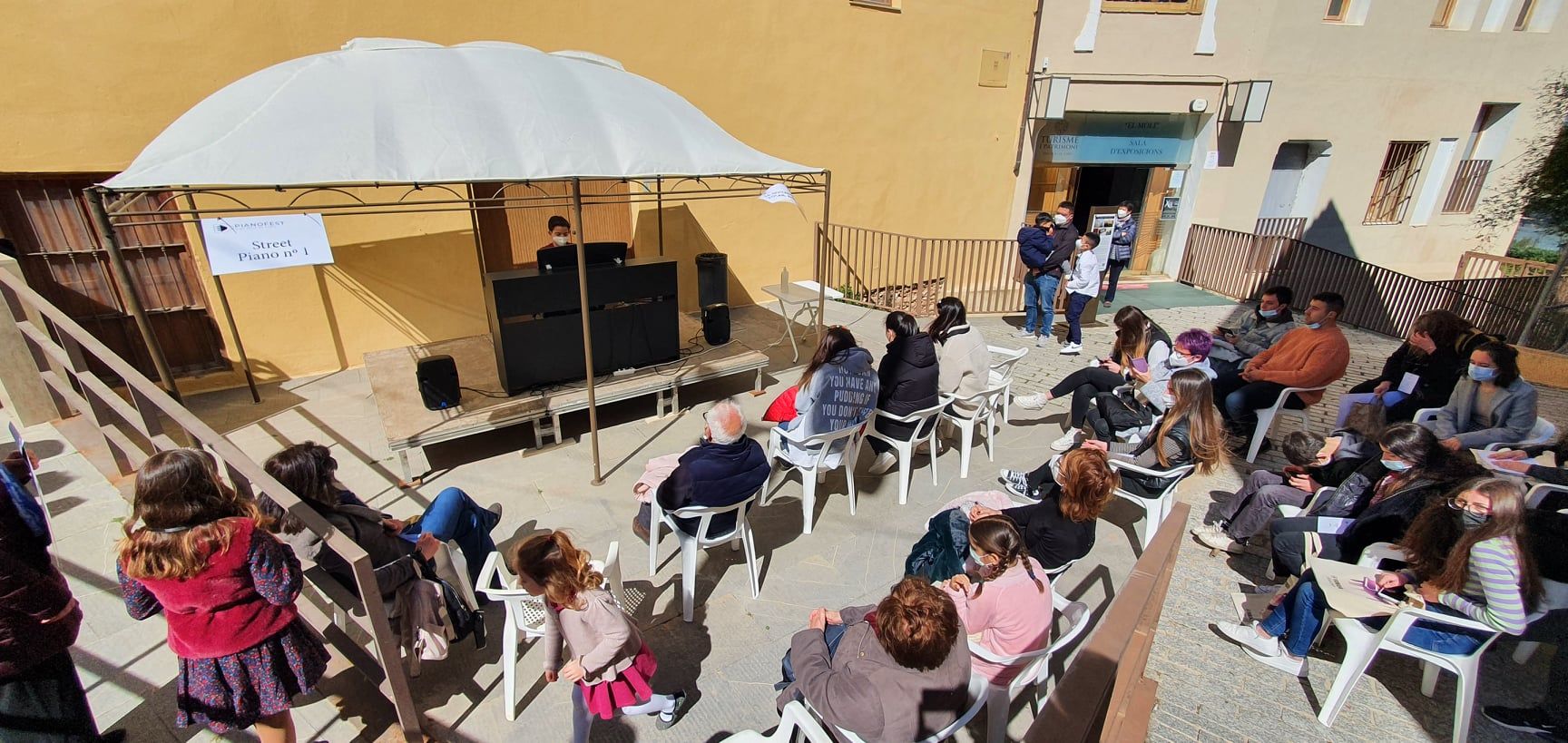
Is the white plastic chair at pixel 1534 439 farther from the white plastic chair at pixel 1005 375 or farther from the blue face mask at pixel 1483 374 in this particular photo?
the white plastic chair at pixel 1005 375

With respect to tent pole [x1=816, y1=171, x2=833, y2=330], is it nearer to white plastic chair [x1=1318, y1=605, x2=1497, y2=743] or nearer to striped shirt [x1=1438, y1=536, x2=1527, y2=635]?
white plastic chair [x1=1318, y1=605, x2=1497, y2=743]

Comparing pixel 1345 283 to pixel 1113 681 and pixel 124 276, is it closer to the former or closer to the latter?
pixel 1113 681

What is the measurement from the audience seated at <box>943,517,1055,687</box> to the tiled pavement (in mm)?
622

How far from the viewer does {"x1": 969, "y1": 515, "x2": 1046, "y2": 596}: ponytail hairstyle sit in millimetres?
2682

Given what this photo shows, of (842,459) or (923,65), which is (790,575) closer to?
(842,459)

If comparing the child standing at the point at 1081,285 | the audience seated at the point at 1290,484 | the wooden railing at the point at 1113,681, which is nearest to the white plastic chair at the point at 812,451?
the wooden railing at the point at 1113,681

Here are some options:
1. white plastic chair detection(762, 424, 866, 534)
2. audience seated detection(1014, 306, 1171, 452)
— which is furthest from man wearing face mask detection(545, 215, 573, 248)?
audience seated detection(1014, 306, 1171, 452)

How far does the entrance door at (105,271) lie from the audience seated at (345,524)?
433 cm

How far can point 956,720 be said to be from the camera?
2344 mm

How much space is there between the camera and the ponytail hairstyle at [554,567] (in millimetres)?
2471

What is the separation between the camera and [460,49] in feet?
16.9

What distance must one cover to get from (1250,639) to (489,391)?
223 inches

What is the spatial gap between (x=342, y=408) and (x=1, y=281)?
99.8 inches

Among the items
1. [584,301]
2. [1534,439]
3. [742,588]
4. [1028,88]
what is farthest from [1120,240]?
[742,588]
